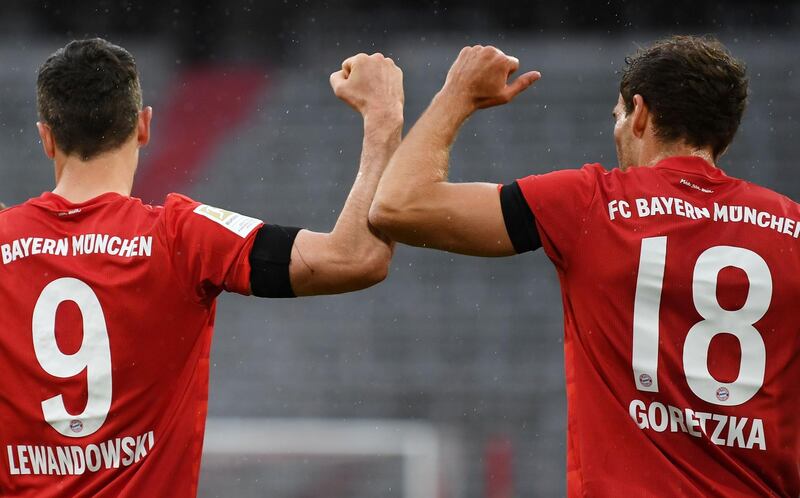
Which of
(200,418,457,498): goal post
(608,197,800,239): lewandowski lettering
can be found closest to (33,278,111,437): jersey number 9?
(608,197,800,239): lewandowski lettering

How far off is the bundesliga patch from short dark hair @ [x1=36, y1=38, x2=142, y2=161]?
0.97ft

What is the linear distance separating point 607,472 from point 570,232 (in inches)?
21.6

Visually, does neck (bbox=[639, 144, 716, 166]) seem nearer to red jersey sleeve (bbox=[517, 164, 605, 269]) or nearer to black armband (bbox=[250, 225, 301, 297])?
red jersey sleeve (bbox=[517, 164, 605, 269])

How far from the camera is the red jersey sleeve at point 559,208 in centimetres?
272

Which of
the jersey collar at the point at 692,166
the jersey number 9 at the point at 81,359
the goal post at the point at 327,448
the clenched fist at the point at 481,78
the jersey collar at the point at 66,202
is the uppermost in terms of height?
the clenched fist at the point at 481,78

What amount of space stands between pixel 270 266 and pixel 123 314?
1.17 feet

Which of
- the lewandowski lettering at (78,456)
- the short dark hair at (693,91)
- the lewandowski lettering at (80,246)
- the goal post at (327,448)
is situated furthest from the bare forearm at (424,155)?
the goal post at (327,448)

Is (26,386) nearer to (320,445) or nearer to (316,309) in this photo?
(320,445)

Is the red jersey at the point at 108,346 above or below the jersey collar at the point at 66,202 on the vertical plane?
below

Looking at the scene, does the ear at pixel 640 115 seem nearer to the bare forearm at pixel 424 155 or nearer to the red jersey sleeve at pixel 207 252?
the bare forearm at pixel 424 155

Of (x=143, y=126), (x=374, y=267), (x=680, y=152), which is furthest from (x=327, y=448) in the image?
(x=680, y=152)

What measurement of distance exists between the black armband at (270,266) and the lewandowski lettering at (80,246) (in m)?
0.25

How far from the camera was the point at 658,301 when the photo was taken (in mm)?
2684

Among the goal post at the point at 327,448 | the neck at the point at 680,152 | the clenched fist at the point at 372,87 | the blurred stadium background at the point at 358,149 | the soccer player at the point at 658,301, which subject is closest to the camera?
the soccer player at the point at 658,301
